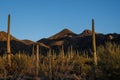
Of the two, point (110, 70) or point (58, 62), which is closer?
point (110, 70)

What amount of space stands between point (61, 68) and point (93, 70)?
11.7m

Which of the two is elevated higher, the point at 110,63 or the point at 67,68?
the point at 110,63

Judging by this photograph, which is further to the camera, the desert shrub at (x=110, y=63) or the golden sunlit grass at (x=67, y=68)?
the golden sunlit grass at (x=67, y=68)

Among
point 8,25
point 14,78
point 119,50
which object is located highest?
point 8,25

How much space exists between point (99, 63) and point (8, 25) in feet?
34.9

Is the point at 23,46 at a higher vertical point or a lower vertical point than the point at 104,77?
higher

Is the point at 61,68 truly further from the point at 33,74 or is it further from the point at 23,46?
the point at 23,46

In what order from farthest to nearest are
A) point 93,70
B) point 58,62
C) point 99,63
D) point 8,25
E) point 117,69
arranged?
point 58,62
point 8,25
point 93,70
point 99,63
point 117,69

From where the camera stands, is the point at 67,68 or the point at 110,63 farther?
the point at 67,68

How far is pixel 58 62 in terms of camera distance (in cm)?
3431

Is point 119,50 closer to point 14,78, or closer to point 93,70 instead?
point 93,70

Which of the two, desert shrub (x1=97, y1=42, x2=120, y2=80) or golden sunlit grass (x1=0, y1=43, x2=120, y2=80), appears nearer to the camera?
desert shrub (x1=97, y1=42, x2=120, y2=80)

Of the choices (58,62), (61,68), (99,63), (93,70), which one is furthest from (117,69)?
(58,62)

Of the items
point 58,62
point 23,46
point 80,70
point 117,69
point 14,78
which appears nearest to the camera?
point 117,69
